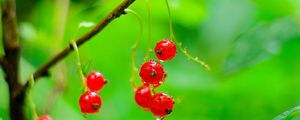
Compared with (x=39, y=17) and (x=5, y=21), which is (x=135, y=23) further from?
(x=5, y=21)

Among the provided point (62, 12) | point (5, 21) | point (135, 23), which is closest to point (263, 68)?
point (135, 23)

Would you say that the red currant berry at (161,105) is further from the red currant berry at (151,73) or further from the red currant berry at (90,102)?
the red currant berry at (90,102)

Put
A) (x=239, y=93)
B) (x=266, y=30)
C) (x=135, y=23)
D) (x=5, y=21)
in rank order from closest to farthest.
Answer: (x=5, y=21) < (x=266, y=30) < (x=239, y=93) < (x=135, y=23)

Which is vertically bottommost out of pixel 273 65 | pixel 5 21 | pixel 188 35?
pixel 5 21

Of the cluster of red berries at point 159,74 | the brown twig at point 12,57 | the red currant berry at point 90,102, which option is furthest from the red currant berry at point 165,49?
the brown twig at point 12,57

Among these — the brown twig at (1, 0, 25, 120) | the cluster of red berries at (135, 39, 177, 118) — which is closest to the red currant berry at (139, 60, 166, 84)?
the cluster of red berries at (135, 39, 177, 118)

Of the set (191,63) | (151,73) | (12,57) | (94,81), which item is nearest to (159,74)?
(151,73)
